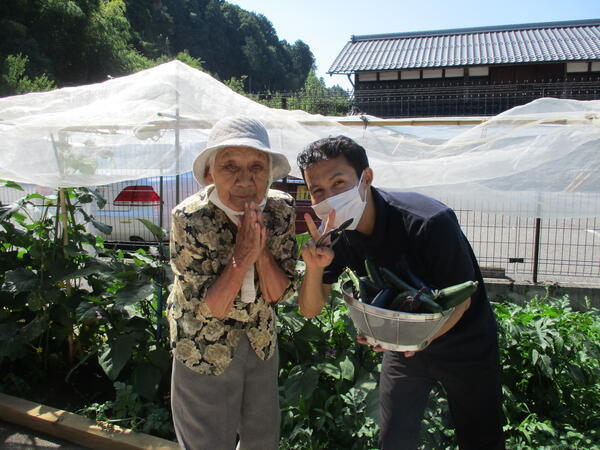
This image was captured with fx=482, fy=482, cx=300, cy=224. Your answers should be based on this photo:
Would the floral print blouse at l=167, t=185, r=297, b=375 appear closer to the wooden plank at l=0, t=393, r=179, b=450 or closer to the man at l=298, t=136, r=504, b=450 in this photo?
the man at l=298, t=136, r=504, b=450

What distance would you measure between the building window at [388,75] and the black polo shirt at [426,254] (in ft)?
56.9

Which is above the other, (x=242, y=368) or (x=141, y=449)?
(x=242, y=368)

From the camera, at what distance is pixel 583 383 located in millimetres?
2703

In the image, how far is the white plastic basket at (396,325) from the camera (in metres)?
1.37

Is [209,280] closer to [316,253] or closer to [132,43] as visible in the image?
[316,253]

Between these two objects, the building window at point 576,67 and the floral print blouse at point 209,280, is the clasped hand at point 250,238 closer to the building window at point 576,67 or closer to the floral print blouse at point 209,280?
the floral print blouse at point 209,280

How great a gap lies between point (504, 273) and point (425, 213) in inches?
163

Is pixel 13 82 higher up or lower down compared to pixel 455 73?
lower down

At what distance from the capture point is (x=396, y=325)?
1.39 metres

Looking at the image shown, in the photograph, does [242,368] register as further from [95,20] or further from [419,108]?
[95,20]

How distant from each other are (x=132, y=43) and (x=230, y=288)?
42.6 metres

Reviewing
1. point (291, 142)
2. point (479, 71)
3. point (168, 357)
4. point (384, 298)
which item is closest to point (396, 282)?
point (384, 298)

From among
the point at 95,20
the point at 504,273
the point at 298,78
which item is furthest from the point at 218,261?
the point at 298,78

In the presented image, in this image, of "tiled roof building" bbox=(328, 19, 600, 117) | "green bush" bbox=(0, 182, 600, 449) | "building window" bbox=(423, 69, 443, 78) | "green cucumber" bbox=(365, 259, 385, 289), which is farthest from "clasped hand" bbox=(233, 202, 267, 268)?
"building window" bbox=(423, 69, 443, 78)
